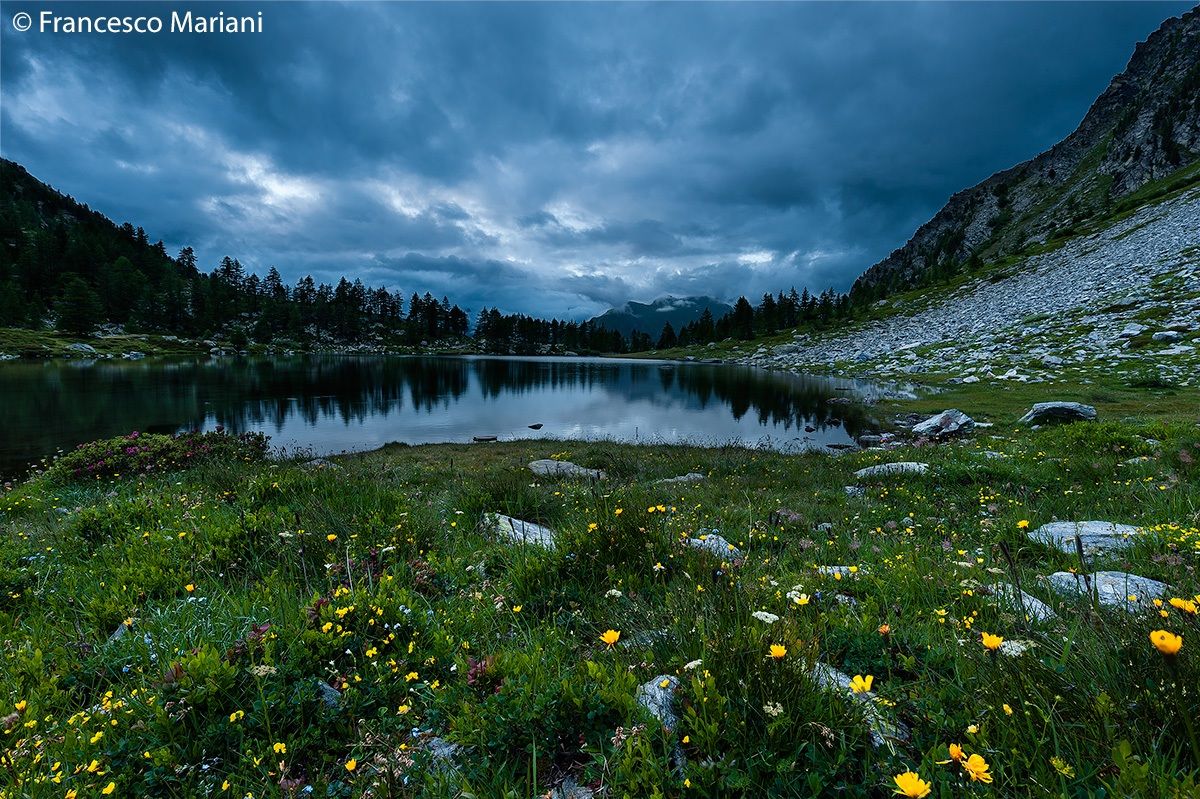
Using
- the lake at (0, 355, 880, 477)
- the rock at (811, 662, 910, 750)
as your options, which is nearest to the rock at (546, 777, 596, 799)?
the rock at (811, 662, 910, 750)

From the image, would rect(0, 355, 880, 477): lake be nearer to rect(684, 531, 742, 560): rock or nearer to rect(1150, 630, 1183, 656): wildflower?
rect(684, 531, 742, 560): rock

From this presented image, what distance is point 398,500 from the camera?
6.95m

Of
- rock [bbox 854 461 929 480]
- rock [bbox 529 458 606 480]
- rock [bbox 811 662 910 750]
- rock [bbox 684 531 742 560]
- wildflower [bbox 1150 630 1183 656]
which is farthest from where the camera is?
rock [bbox 529 458 606 480]

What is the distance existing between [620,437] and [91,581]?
27.6 meters

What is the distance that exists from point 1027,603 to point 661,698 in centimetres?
351

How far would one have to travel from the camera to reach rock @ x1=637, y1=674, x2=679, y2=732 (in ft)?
8.25

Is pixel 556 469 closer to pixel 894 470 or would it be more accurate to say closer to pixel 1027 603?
pixel 894 470

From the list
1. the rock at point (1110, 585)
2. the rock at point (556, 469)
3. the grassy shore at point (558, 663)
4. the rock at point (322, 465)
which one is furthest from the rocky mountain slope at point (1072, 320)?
the rock at point (322, 465)

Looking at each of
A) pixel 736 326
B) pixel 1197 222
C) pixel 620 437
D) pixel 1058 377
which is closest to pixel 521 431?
pixel 620 437

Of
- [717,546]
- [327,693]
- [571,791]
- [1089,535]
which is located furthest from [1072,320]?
[327,693]

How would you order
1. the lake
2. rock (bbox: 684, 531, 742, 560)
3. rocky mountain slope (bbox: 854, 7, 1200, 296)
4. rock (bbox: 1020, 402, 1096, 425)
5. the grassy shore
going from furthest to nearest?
rocky mountain slope (bbox: 854, 7, 1200, 296) → the lake → rock (bbox: 1020, 402, 1096, 425) → rock (bbox: 684, 531, 742, 560) → the grassy shore

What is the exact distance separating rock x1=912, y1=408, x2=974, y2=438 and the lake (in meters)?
3.73

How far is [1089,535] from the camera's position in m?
6.01

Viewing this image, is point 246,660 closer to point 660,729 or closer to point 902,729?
point 660,729
